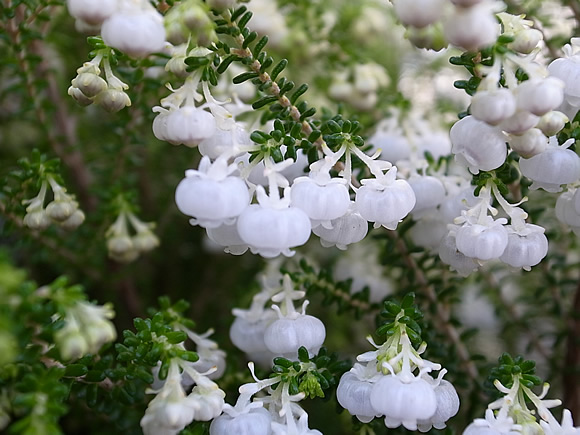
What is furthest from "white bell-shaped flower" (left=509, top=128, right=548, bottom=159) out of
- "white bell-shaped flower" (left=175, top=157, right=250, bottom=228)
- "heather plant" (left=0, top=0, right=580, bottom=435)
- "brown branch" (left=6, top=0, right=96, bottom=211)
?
"brown branch" (left=6, top=0, right=96, bottom=211)

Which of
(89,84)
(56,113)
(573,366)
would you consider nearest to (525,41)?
(89,84)

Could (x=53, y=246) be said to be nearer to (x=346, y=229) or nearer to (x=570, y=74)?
(x=346, y=229)

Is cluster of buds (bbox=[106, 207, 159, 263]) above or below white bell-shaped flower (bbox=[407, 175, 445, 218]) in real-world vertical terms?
below

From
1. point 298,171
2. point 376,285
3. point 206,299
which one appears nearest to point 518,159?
point 298,171

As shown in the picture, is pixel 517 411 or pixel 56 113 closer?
pixel 517 411

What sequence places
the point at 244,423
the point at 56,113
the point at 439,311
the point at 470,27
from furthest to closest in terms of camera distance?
the point at 56,113
the point at 439,311
the point at 244,423
the point at 470,27

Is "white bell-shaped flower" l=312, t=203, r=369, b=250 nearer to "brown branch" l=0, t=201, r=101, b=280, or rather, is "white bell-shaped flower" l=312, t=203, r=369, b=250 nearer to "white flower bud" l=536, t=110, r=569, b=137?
"white flower bud" l=536, t=110, r=569, b=137
